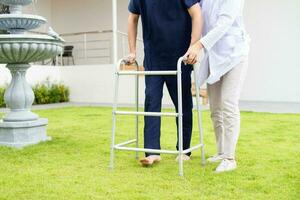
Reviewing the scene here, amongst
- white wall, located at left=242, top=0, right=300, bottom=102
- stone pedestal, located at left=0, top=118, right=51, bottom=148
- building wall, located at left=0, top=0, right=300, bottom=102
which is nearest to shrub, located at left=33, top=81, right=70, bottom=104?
building wall, located at left=0, top=0, right=300, bottom=102

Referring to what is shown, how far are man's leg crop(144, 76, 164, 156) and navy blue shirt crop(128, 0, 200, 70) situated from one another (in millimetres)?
114

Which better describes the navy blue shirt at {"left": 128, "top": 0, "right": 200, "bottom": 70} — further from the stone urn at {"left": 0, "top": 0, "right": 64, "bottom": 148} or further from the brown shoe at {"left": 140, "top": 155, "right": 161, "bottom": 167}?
the stone urn at {"left": 0, "top": 0, "right": 64, "bottom": 148}

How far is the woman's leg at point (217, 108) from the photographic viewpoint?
11.3ft

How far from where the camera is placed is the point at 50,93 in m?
10.8

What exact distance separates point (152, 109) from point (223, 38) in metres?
0.74

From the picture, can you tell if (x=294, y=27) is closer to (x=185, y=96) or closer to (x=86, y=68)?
(x=86, y=68)

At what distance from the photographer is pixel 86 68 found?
1120cm

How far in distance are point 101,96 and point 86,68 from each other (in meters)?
0.80

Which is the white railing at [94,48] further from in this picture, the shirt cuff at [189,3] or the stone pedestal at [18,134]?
the shirt cuff at [189,3]

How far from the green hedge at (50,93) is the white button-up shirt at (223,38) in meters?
7.73

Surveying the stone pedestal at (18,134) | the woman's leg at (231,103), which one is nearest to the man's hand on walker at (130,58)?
the woman's leg at (231,103)

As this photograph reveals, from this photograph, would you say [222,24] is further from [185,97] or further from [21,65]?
[21,65]

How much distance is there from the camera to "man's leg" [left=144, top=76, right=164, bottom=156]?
3.43 m

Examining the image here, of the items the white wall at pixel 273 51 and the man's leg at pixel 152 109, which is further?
the white wall at pixel 273 51
